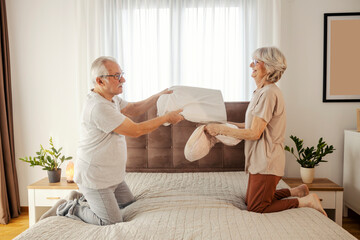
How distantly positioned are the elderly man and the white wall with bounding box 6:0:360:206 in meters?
1.58

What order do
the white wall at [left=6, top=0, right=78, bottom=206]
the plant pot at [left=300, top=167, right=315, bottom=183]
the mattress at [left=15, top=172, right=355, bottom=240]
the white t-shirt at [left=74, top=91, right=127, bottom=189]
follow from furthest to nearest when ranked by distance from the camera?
the white wall at [left=6, top=0, right=78, bottom=206], the plant pot at [left=300, top=167, right=315, bottom=183], the white t-shirt at [left=74, top=91, right=127, bottom=189], the mattress at [left=15, top=172, right=355, bottom=240]

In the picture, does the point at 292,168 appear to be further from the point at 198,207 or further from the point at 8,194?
the point at 8,194

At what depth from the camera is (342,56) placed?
3271mm

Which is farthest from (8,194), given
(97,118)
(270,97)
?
(270,97)

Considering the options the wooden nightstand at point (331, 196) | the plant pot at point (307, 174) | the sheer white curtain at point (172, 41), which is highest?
the sheer white curtain at point (172, 41)

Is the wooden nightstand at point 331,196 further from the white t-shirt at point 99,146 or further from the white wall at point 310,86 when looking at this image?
the white t-shirt at point 99,146

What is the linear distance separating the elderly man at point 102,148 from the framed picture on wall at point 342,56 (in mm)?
2068

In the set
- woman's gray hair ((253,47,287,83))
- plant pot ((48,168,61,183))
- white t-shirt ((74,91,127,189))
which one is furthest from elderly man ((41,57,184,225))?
plant pot ((48,168,61,183))

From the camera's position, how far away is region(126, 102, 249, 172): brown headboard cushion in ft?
10.3

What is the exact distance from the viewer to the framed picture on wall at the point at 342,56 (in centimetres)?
325

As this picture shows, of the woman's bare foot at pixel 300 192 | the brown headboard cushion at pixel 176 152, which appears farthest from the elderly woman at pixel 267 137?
the brown headboard cushion at pixel 176 152

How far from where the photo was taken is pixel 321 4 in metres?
3.28

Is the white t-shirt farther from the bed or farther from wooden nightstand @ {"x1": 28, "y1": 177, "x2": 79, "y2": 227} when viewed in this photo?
wooden nightstand @ {"x1": 28, "y1": 177, "x2": 79, "y2": 227}

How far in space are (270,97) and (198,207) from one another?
839 mm
